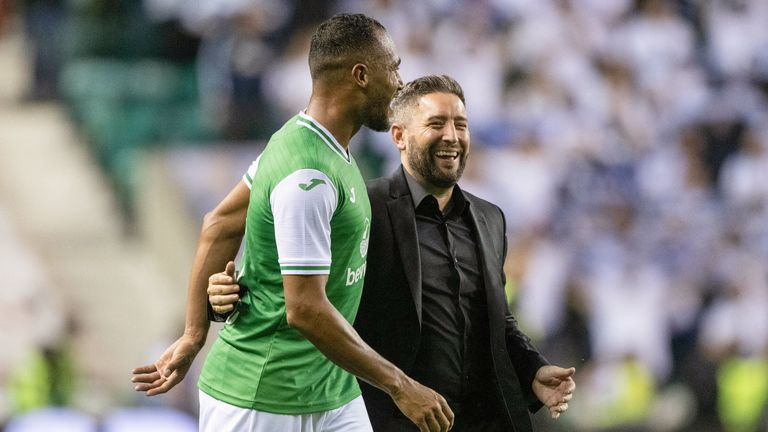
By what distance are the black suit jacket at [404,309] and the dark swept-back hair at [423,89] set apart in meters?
0.24

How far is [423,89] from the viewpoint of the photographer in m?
3.57

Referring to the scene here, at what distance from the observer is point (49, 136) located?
705 cm

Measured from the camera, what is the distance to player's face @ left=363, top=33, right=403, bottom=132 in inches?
115

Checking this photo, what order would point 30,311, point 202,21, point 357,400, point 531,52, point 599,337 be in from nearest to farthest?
point 357,400
point 30,311
point 202,21
point 599,337
point 531,52

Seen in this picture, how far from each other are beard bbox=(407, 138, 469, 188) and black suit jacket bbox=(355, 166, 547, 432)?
7cm

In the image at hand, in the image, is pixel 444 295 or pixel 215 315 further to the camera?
pixel 444 295

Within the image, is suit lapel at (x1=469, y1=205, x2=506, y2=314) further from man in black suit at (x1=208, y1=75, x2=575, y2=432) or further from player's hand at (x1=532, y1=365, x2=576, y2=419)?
player's hand at (x1=532, y1=365, x2=576, y2=419)

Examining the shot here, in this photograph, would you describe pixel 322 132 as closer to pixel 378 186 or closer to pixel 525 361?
pixel 378 186

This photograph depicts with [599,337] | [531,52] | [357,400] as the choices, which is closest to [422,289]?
[357,400]

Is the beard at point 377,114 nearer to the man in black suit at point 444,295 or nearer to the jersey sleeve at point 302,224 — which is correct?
the jersey sleeve at point 302,224

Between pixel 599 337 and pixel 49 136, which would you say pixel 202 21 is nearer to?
pixel 49 136

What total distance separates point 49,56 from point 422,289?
14.6 feet

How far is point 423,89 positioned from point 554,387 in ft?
3.41

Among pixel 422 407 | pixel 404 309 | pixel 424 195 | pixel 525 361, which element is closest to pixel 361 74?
pixel 424 195
